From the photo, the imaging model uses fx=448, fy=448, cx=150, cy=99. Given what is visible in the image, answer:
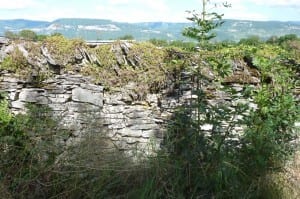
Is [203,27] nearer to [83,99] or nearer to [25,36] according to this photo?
[83,99]

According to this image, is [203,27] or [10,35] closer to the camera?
[203,27]

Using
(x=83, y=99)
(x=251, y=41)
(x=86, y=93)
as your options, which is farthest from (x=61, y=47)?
(x=251, y=41)

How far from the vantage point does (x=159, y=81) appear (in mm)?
6699

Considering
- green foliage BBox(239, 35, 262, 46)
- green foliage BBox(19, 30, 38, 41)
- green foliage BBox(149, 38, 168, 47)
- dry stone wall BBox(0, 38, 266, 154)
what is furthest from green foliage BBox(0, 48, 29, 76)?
green foliage BBox(239, 35, 262, 46)

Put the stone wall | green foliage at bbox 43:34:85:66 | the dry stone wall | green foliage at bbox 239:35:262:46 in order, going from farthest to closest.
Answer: green foliage at bbox 239:35:262:46
green foliage at bbox 43:34:85:66
the dry stone wall
the stone wall

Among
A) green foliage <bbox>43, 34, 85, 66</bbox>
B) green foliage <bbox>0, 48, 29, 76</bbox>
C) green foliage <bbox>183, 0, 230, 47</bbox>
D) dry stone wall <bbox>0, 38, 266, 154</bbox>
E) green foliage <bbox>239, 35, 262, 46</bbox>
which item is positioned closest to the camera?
green foliage <bbox>183, 0, 230, 47</bbox>

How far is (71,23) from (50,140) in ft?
16.0

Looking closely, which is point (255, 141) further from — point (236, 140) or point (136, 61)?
point (136, 61)

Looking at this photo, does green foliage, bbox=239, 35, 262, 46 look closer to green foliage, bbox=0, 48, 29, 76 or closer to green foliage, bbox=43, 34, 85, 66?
green foliage, bbox=43, 34, 85, 66

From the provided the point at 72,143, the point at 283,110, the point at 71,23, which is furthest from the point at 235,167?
the point at 71,23

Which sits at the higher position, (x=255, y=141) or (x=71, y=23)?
(x=71, y=23)

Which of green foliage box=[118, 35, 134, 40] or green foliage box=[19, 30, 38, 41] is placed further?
green foliage box=[118, 35, 134, 40]

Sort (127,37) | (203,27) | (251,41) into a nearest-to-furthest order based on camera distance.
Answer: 1. (203,27)
2. (127,37)
3. (251,41)

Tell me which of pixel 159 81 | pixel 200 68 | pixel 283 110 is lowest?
pixel 159 81
